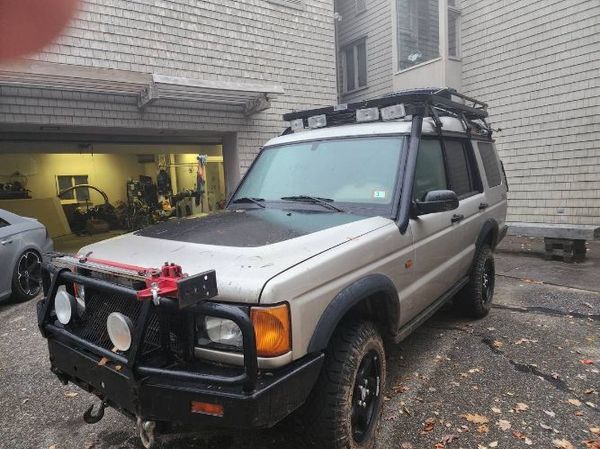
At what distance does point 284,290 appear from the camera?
6.68 ft

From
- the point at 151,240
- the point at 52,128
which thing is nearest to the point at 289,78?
the point at 52,128

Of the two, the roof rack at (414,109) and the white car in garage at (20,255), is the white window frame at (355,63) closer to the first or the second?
the roof rack at (414,109)

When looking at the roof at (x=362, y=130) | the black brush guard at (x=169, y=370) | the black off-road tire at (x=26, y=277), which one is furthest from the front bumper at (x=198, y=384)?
the black off-road tire at (x=26, y=277)

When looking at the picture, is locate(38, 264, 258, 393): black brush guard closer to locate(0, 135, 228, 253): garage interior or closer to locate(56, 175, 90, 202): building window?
locate(0, 135, 228, 253): garage interior

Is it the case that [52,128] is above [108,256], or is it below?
above

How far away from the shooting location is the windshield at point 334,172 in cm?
329

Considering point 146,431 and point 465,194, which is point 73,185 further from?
point 146,431

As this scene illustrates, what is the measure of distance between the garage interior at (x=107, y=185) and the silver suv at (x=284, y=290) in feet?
26.2

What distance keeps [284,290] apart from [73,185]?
15123 mm

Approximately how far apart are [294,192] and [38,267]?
4511mm

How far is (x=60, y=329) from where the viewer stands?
8.22 ft

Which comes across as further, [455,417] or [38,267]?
[38,267]

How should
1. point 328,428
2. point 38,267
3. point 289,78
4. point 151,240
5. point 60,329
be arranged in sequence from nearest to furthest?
point 328,428 → point 60,329 → point 151,240 → point 38,267 → point 289,78

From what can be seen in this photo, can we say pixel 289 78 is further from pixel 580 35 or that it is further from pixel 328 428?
pixel 328 428
